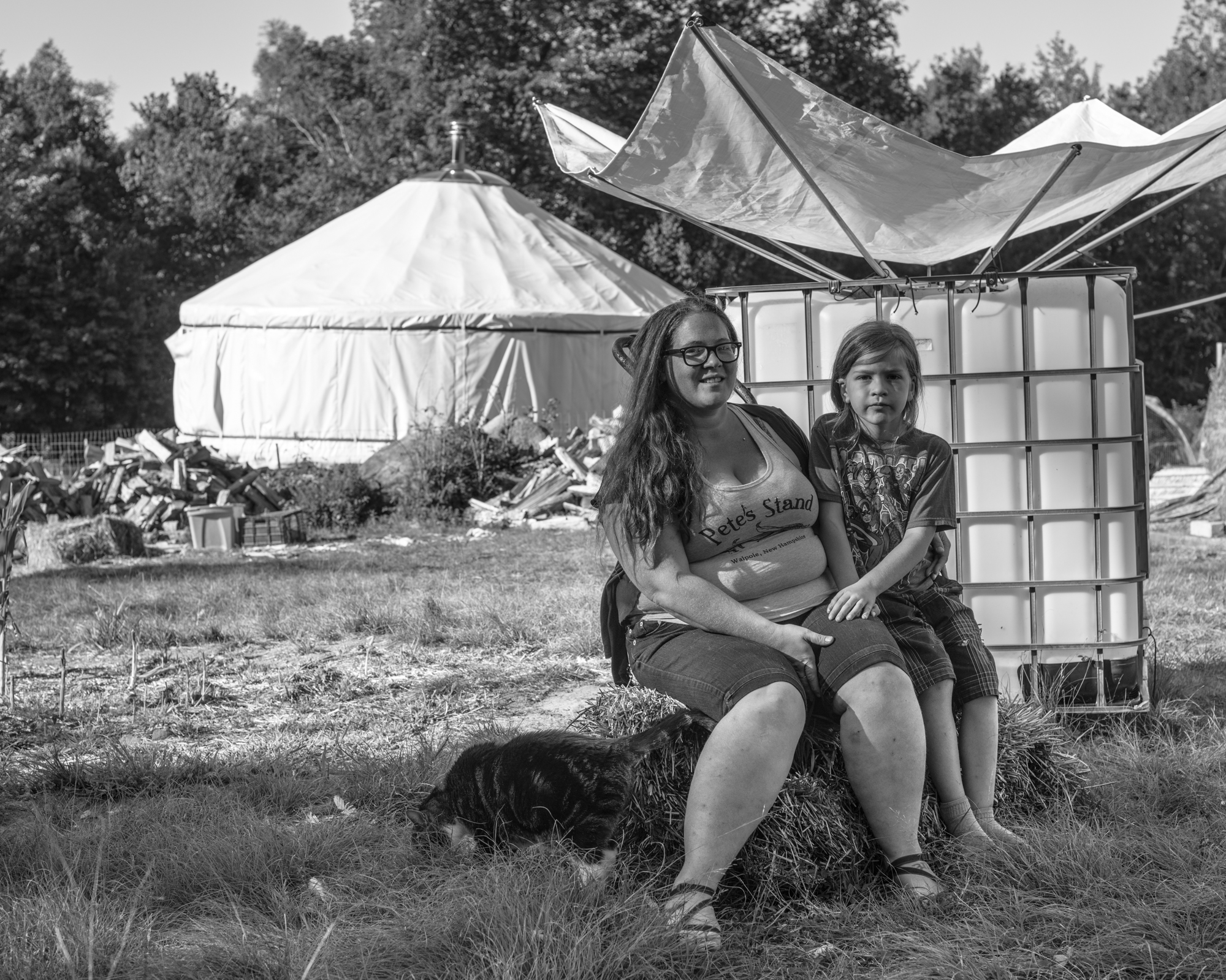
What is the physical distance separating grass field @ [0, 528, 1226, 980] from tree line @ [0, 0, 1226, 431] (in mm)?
18707

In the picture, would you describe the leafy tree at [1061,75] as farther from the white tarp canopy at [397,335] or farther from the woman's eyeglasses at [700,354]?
the woman's eyeglasses at [700,354]

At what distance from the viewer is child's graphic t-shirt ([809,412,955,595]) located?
3316mm

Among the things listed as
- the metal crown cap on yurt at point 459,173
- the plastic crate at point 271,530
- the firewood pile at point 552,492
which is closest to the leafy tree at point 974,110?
the metal crown cap on yurt at point 459,173

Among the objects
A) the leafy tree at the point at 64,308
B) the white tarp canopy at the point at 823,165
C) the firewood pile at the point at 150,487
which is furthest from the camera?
the leafy tree at the point at 64,308

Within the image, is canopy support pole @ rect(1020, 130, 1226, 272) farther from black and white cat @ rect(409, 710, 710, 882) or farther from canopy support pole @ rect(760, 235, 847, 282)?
black and white cat @ rect(409, 710, 710, 882)

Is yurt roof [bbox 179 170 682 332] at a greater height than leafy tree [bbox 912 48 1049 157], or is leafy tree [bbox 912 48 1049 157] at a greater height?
leafy tree [bbox 912 48 1049 157]

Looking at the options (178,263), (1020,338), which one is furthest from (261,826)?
(178,263)

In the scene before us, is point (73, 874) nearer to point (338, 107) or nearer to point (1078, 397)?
point (1078, 397)

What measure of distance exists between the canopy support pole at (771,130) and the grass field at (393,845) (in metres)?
1.58

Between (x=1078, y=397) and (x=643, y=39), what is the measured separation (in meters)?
22.4

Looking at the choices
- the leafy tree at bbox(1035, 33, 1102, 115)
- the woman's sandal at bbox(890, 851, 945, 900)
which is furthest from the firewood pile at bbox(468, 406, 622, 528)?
the leafy tree at bbox(1035, 33, 1102, 115)

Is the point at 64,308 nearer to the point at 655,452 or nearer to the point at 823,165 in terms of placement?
the point at 823,165

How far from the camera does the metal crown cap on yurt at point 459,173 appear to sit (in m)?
18.6

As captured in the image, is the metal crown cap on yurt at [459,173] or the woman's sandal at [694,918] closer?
the woman's sandal at [694,918]
